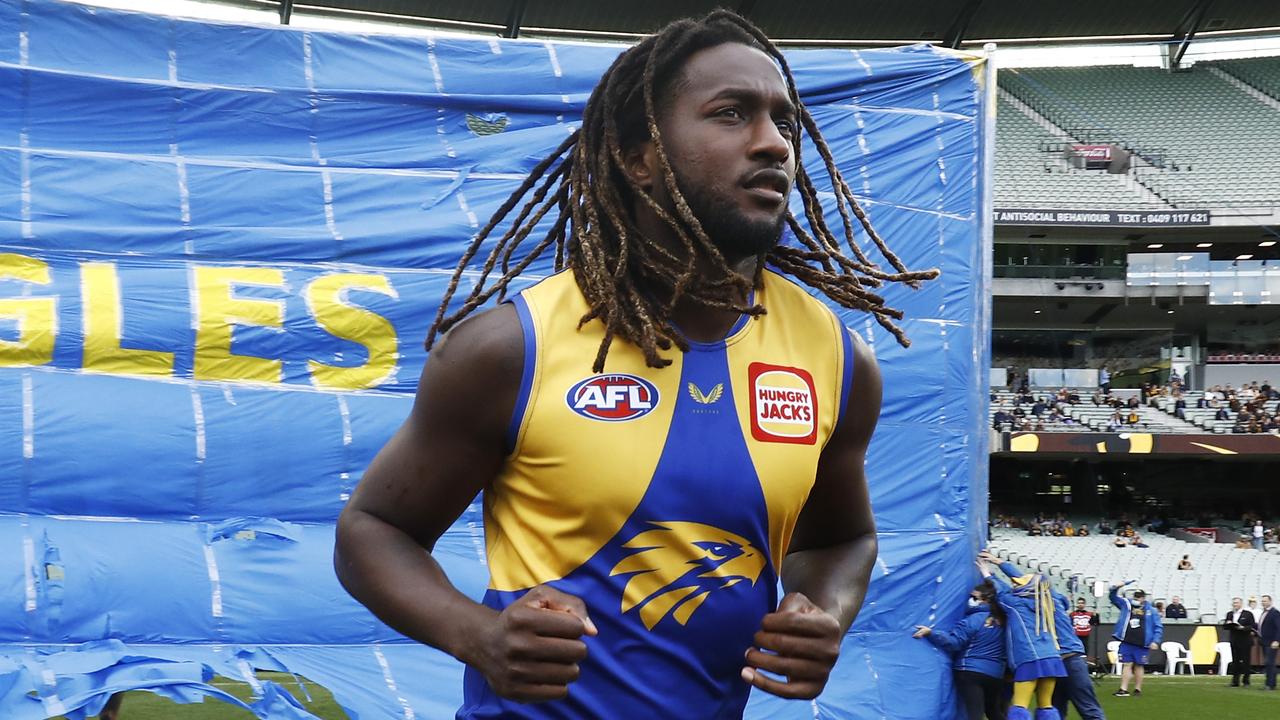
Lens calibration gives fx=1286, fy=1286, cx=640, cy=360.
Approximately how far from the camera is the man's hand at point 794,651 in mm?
1622

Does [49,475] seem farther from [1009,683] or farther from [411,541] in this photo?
[1009,683]

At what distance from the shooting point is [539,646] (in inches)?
58.8

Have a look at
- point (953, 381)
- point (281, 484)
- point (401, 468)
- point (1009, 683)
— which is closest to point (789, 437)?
point (401, 468)

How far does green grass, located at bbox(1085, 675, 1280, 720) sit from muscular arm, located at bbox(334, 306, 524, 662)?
39.2 feet

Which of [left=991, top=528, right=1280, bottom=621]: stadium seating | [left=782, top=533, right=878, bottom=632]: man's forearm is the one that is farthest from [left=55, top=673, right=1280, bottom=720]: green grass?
[left=782, top=533, right=878, bottom=632]: man's forearm

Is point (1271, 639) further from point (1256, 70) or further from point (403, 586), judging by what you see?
point (1256, 70)

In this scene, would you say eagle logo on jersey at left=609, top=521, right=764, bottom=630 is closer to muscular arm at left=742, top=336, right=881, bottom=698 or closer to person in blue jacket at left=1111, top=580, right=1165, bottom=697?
muscular arm at left=742, top=336, right=881, bottom=698

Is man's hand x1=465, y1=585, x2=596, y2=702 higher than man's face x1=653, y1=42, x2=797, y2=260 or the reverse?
the reverse

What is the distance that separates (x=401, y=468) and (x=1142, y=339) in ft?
122

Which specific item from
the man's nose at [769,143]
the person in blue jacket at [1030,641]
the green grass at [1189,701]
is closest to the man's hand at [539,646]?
the man's nose at [769,143]

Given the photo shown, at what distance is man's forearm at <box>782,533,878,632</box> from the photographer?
6.39 feet

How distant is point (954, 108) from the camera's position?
8.03 meters

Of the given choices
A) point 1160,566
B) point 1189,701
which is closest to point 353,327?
point 1189,701

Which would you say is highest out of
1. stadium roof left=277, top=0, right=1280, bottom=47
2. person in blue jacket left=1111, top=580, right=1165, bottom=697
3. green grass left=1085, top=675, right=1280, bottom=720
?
stadium roof left=277, top=0, right=1280, bottom=47
